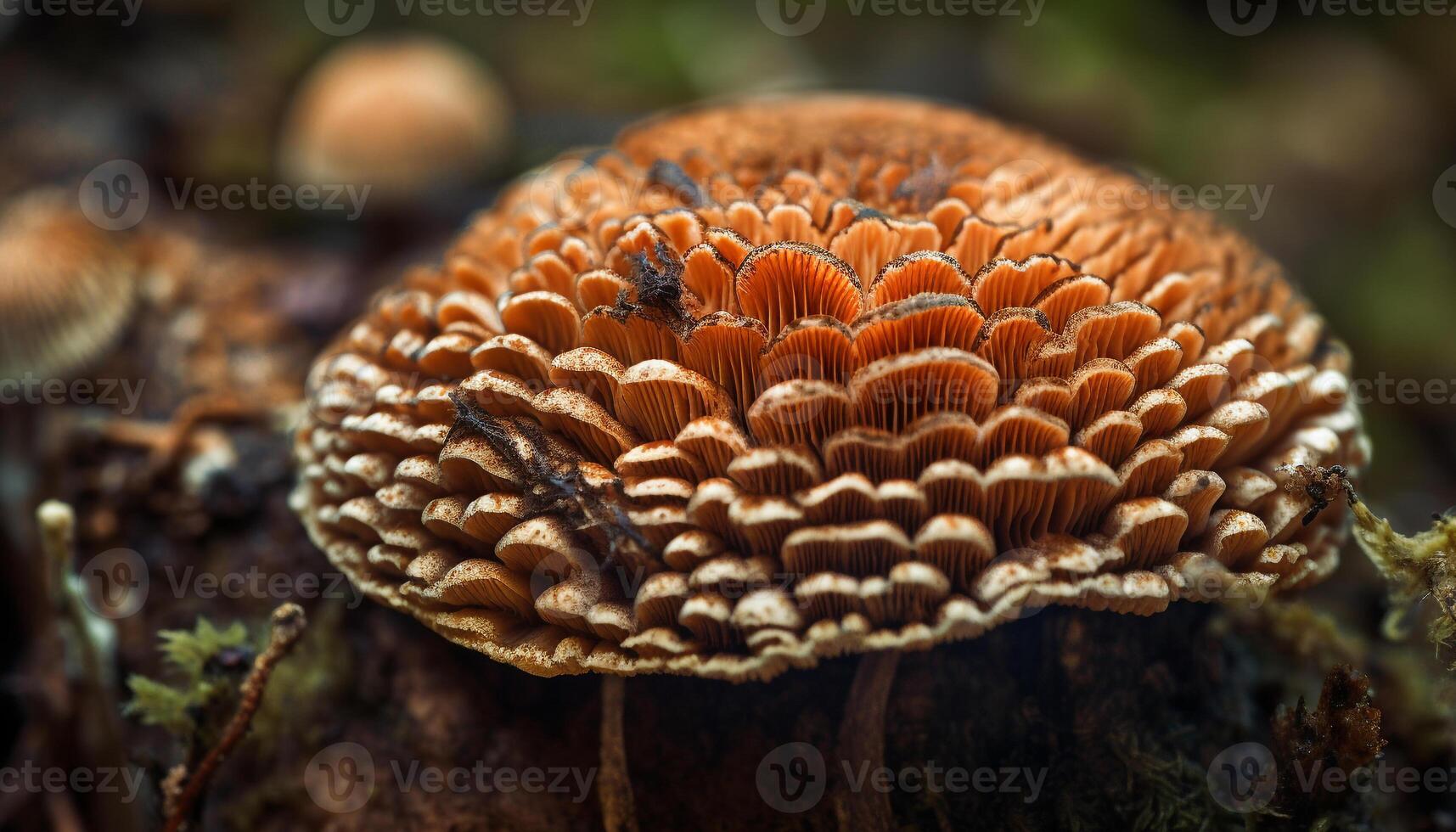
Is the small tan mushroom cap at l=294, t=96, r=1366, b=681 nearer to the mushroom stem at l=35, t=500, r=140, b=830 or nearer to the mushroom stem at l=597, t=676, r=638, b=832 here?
the mushroom stem at l=597, t=676, r=638, b=832

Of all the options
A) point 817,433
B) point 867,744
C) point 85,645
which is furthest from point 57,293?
point 867,744

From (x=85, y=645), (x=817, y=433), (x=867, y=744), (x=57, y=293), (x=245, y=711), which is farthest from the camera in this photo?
(x=57, y=293)

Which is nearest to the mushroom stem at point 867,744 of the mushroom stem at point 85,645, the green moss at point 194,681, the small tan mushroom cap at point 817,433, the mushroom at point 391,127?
the small tan mushroom cap at point 817,433

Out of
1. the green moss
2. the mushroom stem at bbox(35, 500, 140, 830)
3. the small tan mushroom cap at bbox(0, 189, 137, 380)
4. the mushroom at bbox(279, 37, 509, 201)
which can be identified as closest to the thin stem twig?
the green moss

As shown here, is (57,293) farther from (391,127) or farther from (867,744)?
(867,744)

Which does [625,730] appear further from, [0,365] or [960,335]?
[0,365]

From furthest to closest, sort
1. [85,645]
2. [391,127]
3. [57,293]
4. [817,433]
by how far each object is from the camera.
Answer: [391,127], [57,293], [85,645], [817,433]

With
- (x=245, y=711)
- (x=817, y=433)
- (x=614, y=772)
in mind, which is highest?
(x=817, y=433)

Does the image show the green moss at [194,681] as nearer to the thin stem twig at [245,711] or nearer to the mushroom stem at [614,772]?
the thin stem twig at [245,711]
